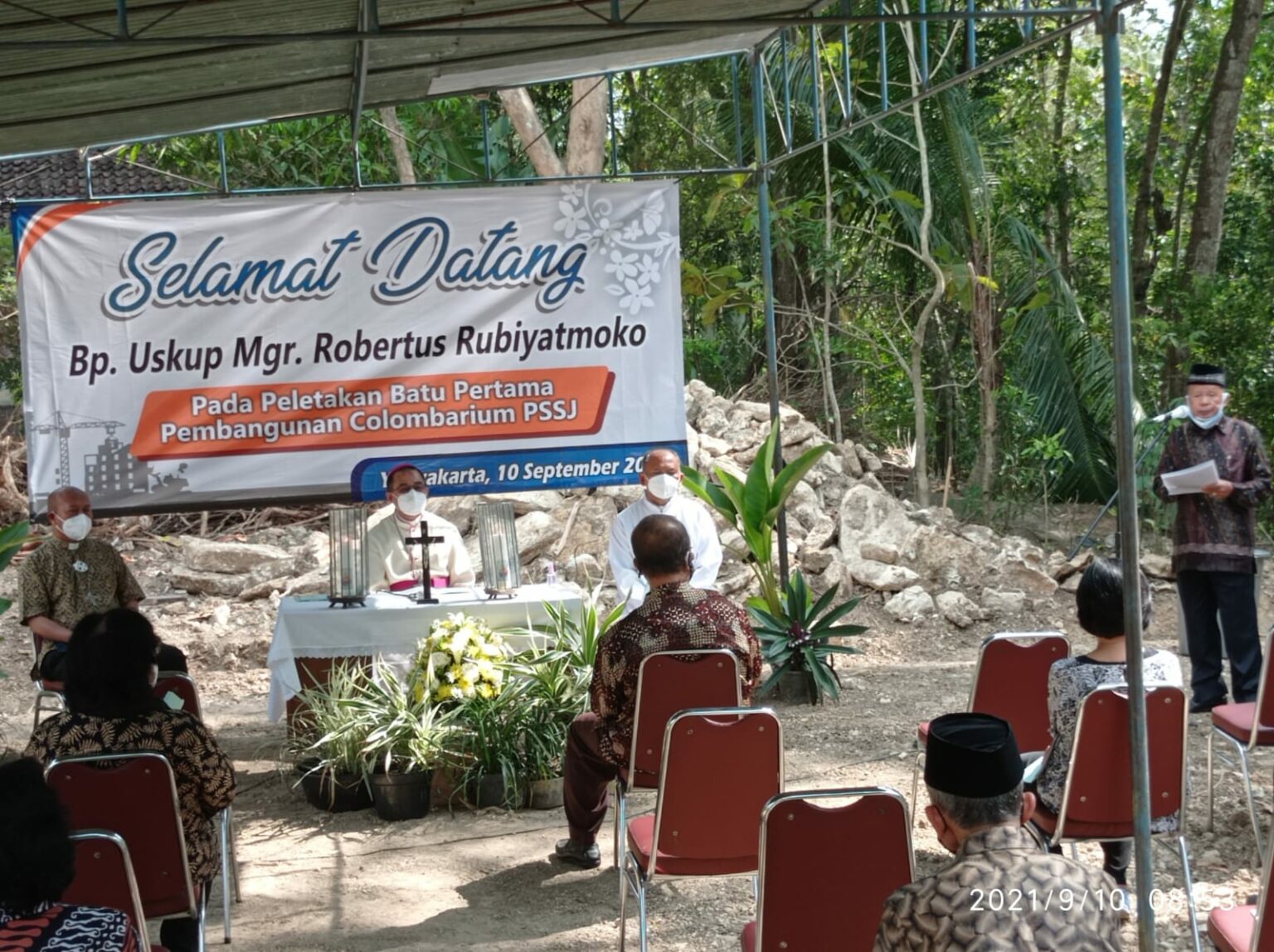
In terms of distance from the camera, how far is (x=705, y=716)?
397 centimetres

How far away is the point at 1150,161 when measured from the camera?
14.6 metres

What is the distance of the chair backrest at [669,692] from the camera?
4512mm

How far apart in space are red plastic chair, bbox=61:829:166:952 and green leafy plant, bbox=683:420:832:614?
4.79 meters

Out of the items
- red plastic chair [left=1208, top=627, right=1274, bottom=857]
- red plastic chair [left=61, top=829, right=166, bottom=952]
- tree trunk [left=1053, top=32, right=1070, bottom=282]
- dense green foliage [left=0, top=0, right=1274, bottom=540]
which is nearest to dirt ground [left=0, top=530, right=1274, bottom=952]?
red plastic chair [left=1208, top=627, right=1274, bottom=857]

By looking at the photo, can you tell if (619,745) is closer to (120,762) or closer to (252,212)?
(120,762)

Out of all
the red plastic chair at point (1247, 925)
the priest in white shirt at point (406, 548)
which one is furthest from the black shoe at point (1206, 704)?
the red plastic chair at point (1247, 925)

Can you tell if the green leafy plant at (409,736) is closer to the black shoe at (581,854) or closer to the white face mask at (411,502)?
the black shoe at (581,854)

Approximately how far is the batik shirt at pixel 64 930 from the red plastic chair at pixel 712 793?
1793 mm

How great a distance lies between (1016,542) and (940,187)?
3.62 meters

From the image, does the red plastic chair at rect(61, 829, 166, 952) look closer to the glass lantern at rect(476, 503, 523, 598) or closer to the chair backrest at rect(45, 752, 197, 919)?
the chair backrest at rect(45, 752, 197, 919)

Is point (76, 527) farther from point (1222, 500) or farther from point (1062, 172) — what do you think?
point (1062, 172)

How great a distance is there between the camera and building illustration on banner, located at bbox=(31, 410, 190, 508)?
24.5 feet

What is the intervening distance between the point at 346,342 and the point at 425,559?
185 cm

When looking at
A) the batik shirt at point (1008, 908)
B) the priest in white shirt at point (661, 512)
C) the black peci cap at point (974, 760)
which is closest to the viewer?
the batik shirt at point (1008, 908)
